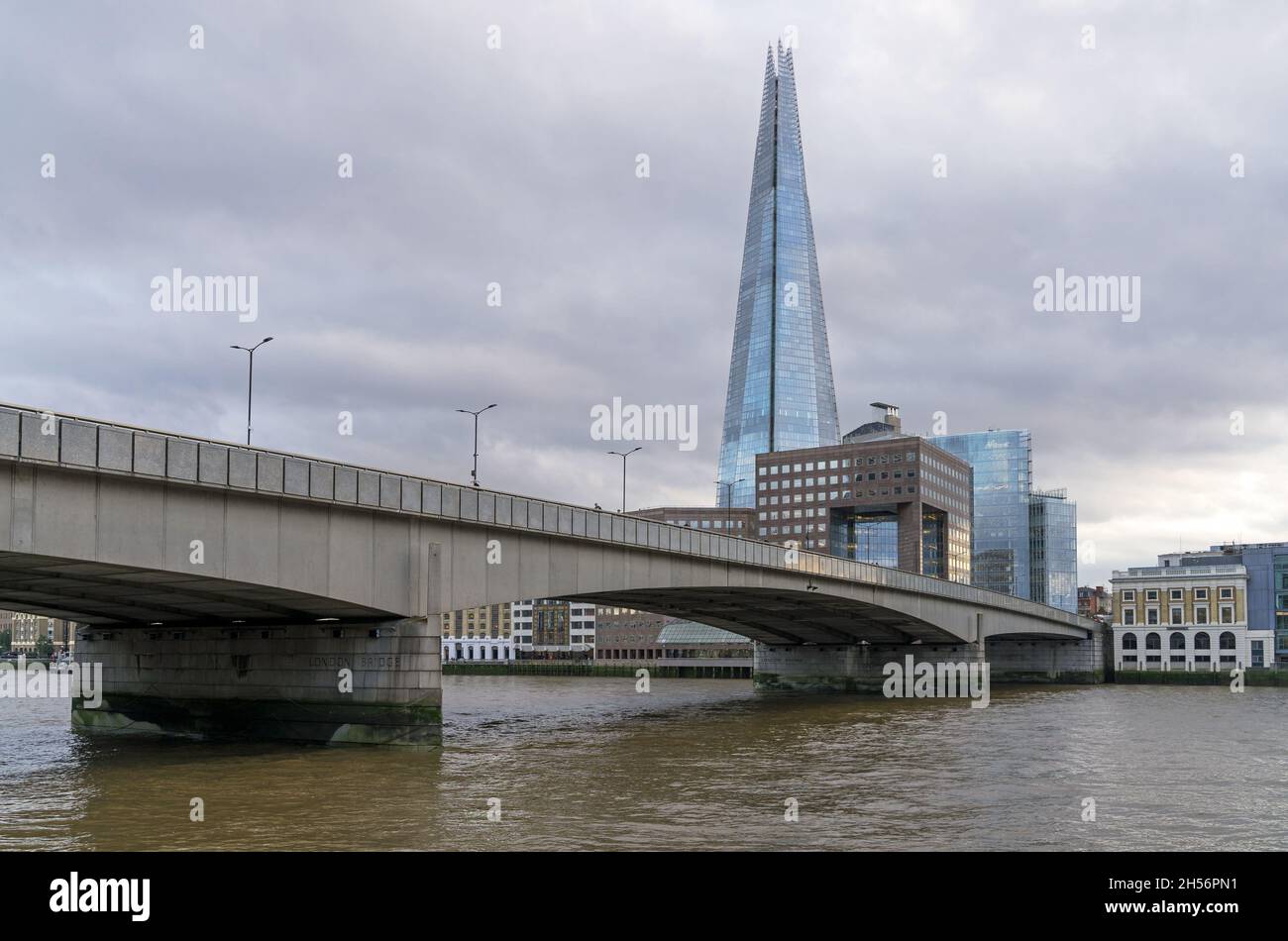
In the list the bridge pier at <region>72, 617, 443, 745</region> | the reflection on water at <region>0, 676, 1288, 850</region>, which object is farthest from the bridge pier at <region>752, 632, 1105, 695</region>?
the bridge pier at <region>72, 617, 443, 745</region>

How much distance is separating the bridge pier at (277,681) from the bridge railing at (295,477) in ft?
15.6

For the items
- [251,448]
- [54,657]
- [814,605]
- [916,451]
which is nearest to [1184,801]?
[251,448]

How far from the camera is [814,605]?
246ft

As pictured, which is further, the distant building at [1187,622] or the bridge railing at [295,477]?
the distant building at [1187,622]

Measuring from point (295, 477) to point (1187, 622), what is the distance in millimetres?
108852

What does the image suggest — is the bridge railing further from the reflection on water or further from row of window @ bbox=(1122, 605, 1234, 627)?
row of window @ bbox=(1122, 605, 1234, 627)

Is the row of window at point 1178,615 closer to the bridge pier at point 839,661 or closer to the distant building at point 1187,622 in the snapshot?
the distant building at point 1187,622

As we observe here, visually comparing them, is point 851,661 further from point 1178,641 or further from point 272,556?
point 272,556

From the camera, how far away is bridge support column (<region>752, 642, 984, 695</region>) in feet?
296

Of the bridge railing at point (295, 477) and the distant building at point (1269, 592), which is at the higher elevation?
the bridge railing at point (295, 477)

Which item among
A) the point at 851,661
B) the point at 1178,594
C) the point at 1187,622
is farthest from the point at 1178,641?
the point at 851,661

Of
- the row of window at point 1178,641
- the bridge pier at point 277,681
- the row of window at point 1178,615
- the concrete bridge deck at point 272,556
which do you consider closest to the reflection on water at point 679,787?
the bridge pier at point 277,681

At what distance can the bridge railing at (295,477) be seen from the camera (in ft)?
95.3
